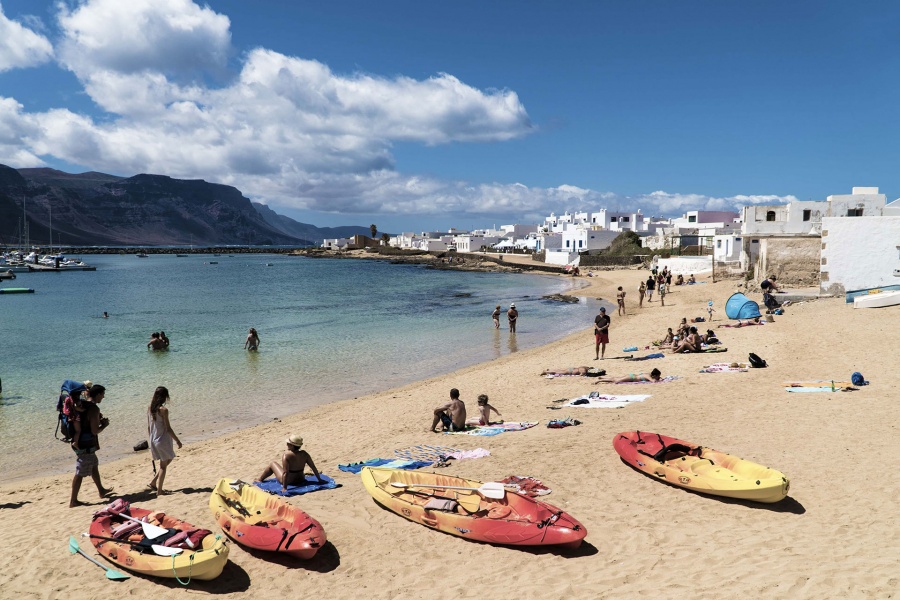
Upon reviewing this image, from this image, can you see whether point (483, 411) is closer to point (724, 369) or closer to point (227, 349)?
point (724, 369)

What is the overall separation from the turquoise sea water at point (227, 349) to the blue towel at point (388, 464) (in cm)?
546

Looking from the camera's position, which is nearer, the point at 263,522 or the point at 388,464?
the point at 263,522

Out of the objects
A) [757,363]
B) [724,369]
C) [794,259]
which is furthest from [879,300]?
[724,369]

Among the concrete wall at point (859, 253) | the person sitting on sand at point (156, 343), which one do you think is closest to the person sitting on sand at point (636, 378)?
the concrete wall at point (859, 253)

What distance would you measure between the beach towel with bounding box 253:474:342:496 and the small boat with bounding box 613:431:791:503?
4.63m

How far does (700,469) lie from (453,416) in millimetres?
4872

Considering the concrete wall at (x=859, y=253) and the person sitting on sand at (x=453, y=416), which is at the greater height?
the concrete wall at (x=859, y=253)

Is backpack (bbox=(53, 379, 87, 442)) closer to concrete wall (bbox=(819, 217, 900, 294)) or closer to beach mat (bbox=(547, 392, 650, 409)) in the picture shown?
beach mat (bbox=(547, 392, 650, 409))

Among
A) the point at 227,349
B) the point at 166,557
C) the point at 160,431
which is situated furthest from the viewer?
the point at 227,349

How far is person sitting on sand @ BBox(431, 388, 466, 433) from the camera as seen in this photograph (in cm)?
1140

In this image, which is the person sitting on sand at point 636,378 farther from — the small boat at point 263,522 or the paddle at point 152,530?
the paddle at point 152,530

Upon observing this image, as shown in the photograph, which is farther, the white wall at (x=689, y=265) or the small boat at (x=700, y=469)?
the white wall at (x=689, y=265)

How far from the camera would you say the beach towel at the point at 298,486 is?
819cm

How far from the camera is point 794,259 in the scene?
2858 cm
